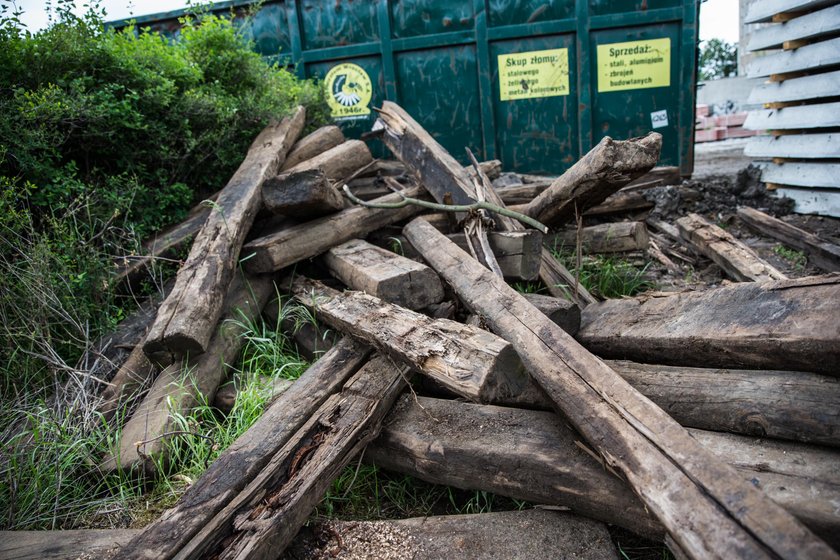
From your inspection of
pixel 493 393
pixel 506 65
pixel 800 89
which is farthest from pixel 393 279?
pixel 800 89

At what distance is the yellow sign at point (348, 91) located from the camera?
19.7 feet

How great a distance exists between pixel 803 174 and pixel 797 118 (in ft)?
1.75

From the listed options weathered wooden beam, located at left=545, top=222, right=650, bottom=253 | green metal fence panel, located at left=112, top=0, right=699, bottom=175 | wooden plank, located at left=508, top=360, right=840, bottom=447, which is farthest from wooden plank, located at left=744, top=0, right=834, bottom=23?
wooden plank, located at left=508, top=360, right=840, bottom=447

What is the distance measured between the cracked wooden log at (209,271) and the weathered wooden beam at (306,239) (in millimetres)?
145

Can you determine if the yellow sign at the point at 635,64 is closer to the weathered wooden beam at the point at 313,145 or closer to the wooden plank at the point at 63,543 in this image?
the weathered wooden beam at the point at 313,145

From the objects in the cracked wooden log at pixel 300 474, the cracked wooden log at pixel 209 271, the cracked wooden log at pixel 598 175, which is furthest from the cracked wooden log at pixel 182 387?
the cracked wooden log at pixel 598 175

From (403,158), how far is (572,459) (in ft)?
8.74

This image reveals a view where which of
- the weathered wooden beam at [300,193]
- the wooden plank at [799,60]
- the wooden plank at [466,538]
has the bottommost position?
the wooden plank at [466,538]

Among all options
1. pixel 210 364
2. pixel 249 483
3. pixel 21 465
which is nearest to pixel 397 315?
pixel 249 483

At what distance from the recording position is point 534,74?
5.79 metres

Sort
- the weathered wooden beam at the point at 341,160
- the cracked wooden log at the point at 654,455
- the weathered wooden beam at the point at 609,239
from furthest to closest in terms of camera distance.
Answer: the weathered wooden beam at the point at 341,160 → the weathered wooden beam at the point at 609,239 → the cracked wooden log at the point at 654,455

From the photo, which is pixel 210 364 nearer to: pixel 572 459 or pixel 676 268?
pixel 572 459

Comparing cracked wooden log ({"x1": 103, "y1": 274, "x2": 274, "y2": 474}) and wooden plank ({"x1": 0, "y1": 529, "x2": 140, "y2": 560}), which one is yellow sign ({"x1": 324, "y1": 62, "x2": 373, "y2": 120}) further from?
wooden plank ({"x1": 0, "y1": 529, "x2": 140, "y2": 560})

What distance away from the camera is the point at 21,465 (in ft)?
8.18
